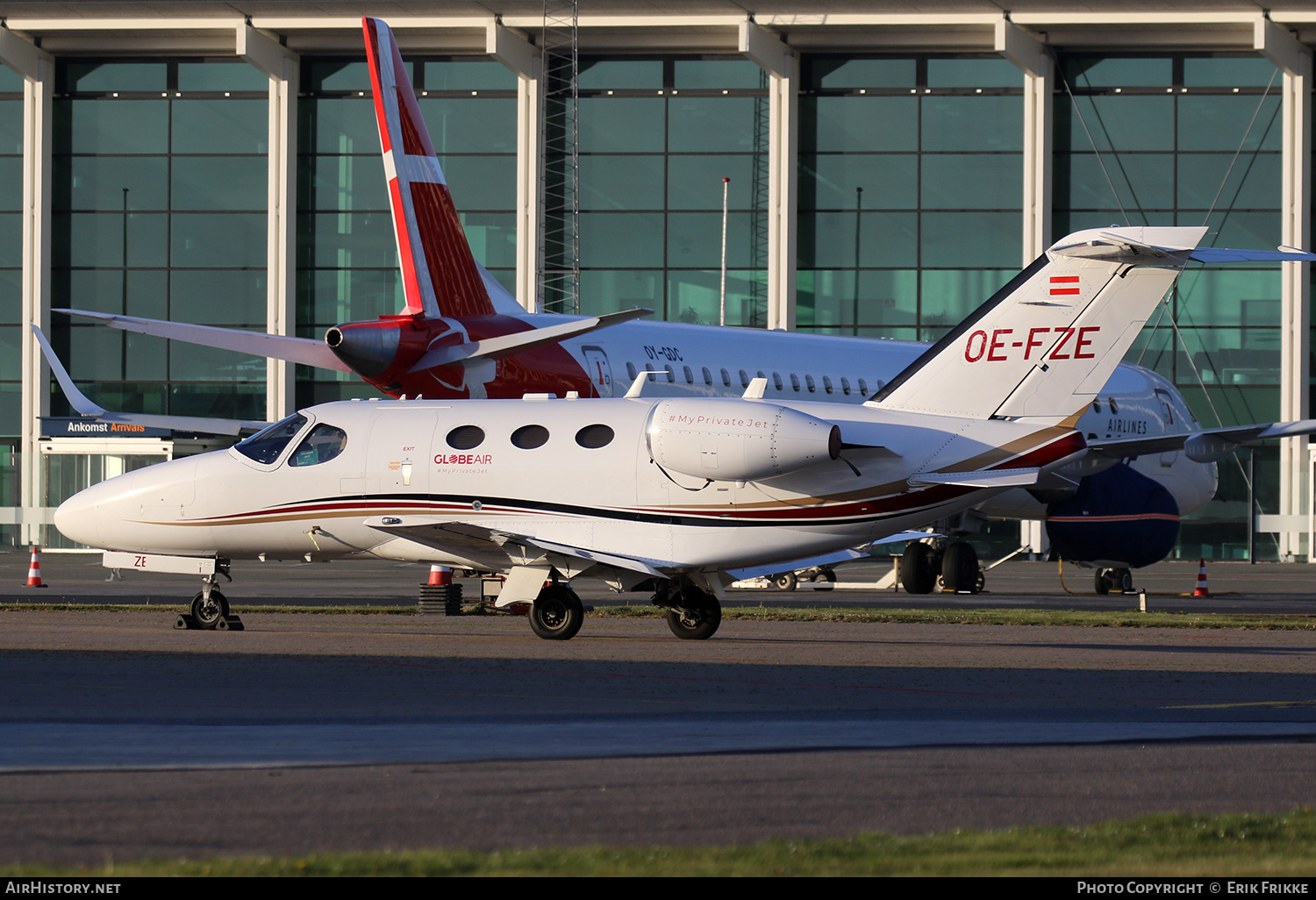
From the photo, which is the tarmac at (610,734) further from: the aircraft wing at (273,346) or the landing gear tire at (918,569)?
the landing gear tire at (918,569)

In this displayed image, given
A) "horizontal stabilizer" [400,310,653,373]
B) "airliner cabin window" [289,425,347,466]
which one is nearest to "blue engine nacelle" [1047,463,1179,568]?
"horizontal stabilizer" [400,310,653,373]

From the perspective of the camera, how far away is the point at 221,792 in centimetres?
819

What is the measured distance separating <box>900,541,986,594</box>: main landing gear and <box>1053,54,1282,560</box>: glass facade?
22.7 m

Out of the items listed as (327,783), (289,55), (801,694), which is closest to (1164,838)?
(327,783)

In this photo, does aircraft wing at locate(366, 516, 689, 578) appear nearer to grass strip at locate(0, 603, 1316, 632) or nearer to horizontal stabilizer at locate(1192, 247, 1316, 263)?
grass strip at locate(0, 603, 1316, 632)

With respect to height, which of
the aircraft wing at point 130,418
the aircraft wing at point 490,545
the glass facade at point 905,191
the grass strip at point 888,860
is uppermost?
the glass facade at point 905,191

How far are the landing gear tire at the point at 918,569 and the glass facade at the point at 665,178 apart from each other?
21511 mm

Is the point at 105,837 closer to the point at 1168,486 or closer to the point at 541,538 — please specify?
the point at 541,538

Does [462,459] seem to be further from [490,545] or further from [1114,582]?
[1114,582]

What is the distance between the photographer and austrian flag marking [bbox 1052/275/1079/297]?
19.0m

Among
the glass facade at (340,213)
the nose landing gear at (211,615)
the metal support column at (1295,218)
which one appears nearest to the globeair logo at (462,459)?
the nose landing gear at (211,615)

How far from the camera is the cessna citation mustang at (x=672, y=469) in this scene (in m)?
18.2

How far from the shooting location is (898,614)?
76.2 ft

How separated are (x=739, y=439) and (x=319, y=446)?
5.27 metres
